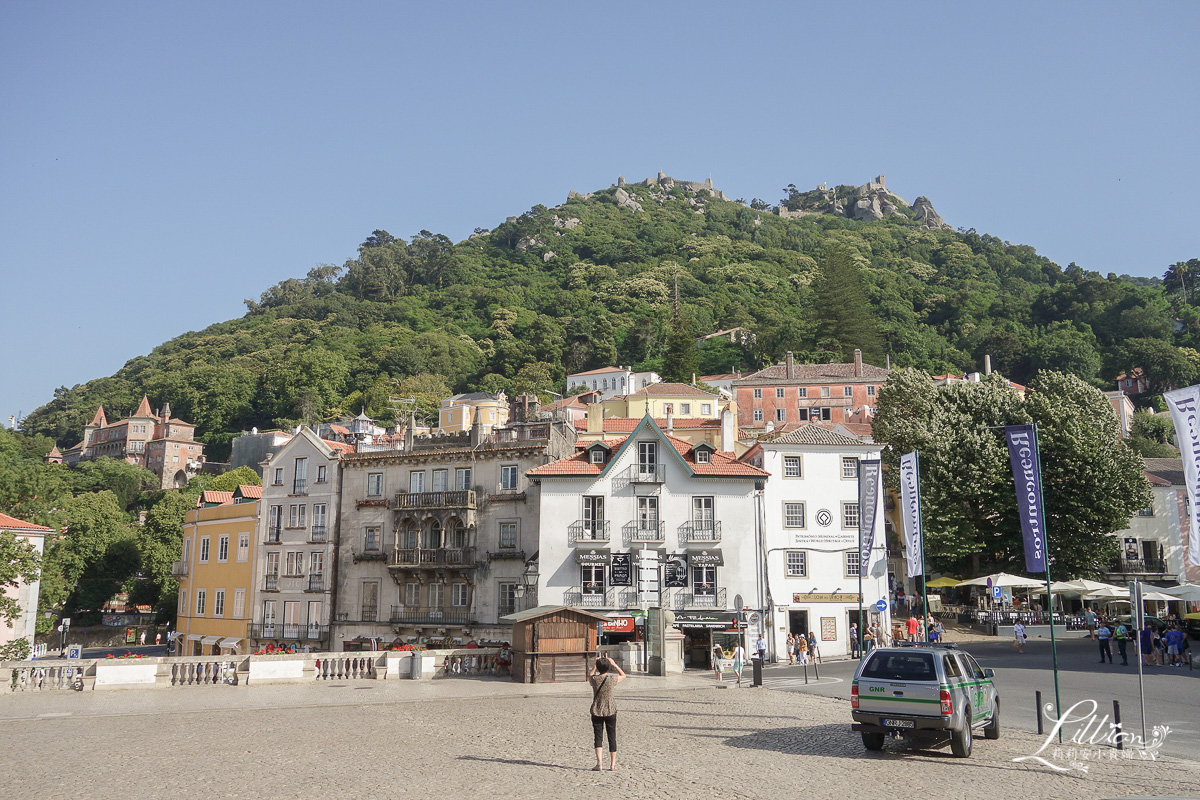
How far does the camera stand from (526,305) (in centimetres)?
17162

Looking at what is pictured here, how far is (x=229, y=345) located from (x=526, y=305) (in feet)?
176

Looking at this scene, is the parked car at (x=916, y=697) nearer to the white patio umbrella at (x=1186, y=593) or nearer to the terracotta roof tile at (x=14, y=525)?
the white patio umbrella at (x=1186, y=593)

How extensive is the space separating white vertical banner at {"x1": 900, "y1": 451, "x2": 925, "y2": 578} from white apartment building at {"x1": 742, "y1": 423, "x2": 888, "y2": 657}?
921cm

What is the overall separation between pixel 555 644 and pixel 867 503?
13.7 m

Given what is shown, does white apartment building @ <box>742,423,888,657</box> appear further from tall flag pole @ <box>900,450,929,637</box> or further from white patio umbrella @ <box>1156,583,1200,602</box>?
white patio umbrella @ <box>1156,583,1200,602</box>

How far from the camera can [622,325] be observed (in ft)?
484

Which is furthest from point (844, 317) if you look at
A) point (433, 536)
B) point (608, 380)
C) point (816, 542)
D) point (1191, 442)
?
point (1191, 442)

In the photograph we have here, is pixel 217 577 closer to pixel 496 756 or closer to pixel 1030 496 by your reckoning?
pixel 496 756

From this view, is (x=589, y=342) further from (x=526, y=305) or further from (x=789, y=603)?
(x=789, y=603)

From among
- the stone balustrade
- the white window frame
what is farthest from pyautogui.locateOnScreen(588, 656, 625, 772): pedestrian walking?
the white window frame

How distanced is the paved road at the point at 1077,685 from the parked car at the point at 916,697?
4181 mm

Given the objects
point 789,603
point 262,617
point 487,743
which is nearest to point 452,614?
point 262,617

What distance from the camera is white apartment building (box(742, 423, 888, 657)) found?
42969mm

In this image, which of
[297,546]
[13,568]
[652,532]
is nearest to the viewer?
[13,568]
